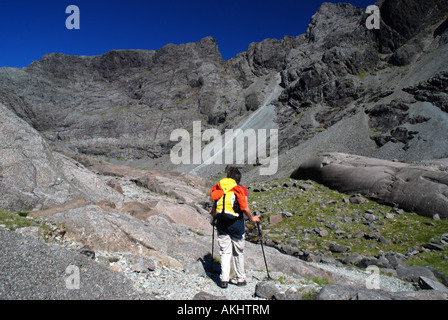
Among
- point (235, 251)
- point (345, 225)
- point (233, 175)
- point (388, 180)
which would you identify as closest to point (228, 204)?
point (233, 175)

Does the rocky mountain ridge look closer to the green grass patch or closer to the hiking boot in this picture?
the hiking boot

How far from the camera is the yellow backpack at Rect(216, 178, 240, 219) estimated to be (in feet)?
24.6

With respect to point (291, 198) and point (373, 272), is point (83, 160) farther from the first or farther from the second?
point (373, 272)

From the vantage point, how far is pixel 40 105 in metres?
146

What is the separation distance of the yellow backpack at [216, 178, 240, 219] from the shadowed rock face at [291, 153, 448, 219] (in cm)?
1665

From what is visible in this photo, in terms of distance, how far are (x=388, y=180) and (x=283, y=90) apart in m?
111

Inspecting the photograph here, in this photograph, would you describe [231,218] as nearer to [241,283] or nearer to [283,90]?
[241,283]

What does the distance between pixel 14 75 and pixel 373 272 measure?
633 ft

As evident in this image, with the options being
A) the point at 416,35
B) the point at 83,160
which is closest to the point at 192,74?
the point at 416,35

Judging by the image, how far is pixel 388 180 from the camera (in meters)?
22.1

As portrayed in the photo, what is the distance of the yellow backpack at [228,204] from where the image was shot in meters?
7.51

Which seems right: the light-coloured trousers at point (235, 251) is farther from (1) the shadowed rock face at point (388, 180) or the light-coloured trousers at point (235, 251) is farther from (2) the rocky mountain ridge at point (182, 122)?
(1) the shadowed rock face at point (388, 180)
